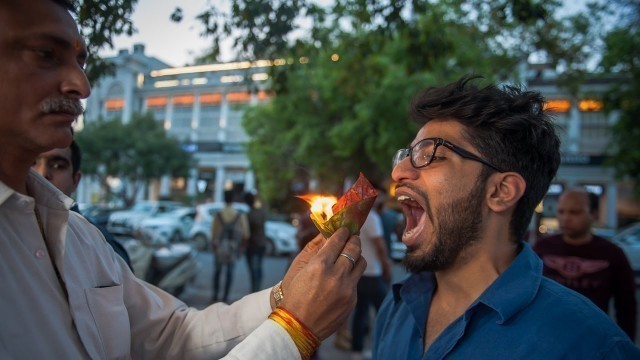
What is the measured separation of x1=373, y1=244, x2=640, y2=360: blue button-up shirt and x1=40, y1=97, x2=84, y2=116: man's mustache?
4.89 ft

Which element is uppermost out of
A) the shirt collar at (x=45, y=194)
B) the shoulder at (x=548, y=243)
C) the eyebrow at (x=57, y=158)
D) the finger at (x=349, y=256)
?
the eyebrow at (x=57, y=158)

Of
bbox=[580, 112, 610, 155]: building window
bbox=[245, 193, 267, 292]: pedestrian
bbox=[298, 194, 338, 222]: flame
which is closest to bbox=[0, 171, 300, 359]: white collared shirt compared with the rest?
bbox=[298, 194, 338, 222]: flame

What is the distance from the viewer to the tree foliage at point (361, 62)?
4.48 metres

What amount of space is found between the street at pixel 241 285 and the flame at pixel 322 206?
4511 millimetres

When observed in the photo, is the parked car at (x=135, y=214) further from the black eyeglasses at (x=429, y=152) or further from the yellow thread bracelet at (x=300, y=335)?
the yellow thread bracelet at (x=300, y=335)

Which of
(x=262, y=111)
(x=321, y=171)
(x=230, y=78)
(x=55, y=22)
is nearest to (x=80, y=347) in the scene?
(x=55, y=22)

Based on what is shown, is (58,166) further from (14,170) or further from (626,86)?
(626,86)

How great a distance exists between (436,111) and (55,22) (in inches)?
57.4

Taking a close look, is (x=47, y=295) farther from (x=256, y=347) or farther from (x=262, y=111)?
(x=262, y=111)

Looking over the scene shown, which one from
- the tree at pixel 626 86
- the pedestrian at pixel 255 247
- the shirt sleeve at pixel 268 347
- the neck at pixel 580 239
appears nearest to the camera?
the shirt sleeve at pixel 268 347

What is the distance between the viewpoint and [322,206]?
165cm

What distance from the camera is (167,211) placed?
1920cm

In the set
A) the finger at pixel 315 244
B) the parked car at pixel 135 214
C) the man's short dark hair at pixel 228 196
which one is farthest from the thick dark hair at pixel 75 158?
the parked car at pixel 135 214

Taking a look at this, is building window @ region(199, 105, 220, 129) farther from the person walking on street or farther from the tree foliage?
the person walking on street
